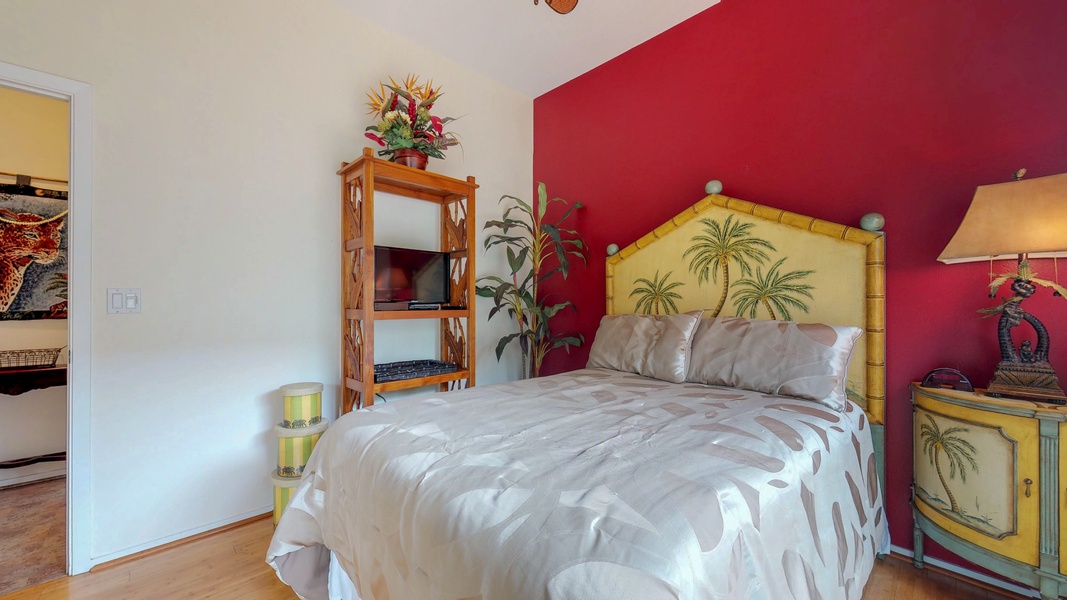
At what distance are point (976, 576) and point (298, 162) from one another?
3.66 m

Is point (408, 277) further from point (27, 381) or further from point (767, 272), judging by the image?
point (27, 381)

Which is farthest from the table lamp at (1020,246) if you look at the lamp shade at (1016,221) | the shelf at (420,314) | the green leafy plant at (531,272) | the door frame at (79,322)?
the door frame at (79,322)

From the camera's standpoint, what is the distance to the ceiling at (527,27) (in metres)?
2.45

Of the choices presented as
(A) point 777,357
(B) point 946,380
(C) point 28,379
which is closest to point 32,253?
(C) point 28,379

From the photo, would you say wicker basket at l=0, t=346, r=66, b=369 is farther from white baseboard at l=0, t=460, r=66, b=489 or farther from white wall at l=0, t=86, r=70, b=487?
white baseboard at l=0, t=460, r=66, b=489

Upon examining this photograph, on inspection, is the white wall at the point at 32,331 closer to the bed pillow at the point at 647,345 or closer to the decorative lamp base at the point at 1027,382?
the bed pillow at the point at 647,345

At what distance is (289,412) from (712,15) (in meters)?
3.23

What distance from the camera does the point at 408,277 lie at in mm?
2490

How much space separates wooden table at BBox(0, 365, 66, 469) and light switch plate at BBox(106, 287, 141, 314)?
144 cm

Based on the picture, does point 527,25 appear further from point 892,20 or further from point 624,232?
point 892,20

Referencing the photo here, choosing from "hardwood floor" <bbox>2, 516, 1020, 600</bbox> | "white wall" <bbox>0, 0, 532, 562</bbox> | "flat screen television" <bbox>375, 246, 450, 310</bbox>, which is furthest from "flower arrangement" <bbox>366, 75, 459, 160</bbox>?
"hardwood floor" <bbox>2, 516, 1020, 600</bbox>

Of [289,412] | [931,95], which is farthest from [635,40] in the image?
[289,412]

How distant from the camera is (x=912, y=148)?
5.95 feet

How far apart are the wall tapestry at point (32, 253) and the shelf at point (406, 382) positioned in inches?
89.6
